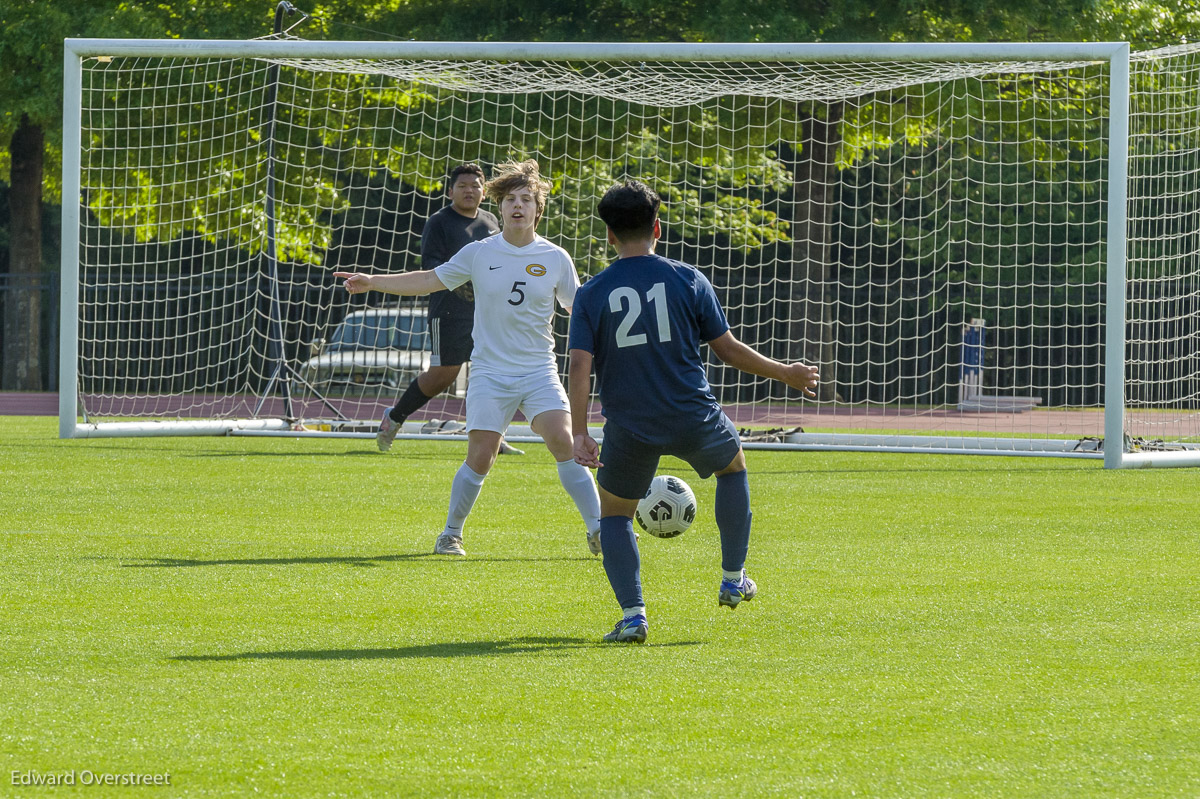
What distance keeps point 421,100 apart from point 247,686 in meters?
17.2

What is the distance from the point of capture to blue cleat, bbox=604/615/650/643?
5398mm

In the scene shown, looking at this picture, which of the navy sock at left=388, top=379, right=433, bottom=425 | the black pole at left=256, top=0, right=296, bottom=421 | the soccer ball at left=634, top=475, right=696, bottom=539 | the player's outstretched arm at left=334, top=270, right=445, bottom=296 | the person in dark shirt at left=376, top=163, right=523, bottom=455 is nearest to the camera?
the soccer ball at left=634, top=475, right=696, bottom=539

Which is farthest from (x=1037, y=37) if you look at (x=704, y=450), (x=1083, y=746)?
(x=1083, y=746)

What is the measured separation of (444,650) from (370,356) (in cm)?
1910

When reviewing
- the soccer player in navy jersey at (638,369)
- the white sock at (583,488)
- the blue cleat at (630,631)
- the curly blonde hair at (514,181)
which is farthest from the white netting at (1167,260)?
the blue cleat at (630,631)

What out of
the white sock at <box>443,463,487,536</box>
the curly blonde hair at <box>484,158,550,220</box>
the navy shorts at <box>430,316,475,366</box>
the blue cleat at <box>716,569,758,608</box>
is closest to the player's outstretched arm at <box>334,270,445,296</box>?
the curly blonde hair at <box>484,158,550,220</box>

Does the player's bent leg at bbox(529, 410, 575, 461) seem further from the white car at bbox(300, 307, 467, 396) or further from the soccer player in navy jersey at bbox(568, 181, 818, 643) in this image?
the white car at bbox(300, 307, 467, 396)

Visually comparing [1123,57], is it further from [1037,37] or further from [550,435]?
[1037,37]

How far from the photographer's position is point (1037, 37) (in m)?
23.1

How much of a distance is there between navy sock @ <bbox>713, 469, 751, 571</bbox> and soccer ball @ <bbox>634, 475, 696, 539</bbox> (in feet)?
2.65

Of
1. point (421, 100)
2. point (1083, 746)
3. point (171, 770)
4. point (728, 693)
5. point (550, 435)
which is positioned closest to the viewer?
point (171, 770)

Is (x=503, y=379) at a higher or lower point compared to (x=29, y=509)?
higher

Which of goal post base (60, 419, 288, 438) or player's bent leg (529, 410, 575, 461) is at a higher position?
player's bent leg (529, 410, 575, 461)

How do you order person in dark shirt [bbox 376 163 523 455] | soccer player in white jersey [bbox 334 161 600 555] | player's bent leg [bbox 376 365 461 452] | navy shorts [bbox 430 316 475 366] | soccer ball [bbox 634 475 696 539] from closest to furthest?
soccer ball [bbox 634 475 696 539] < soccer player in white jersey [bbox 334 161 600 555] < person in dark shirt [bbox 376 163 523 455] < navy shorts [bbox 430 316 475 366] < player's bent leg [bbox 376 365 461 452]
